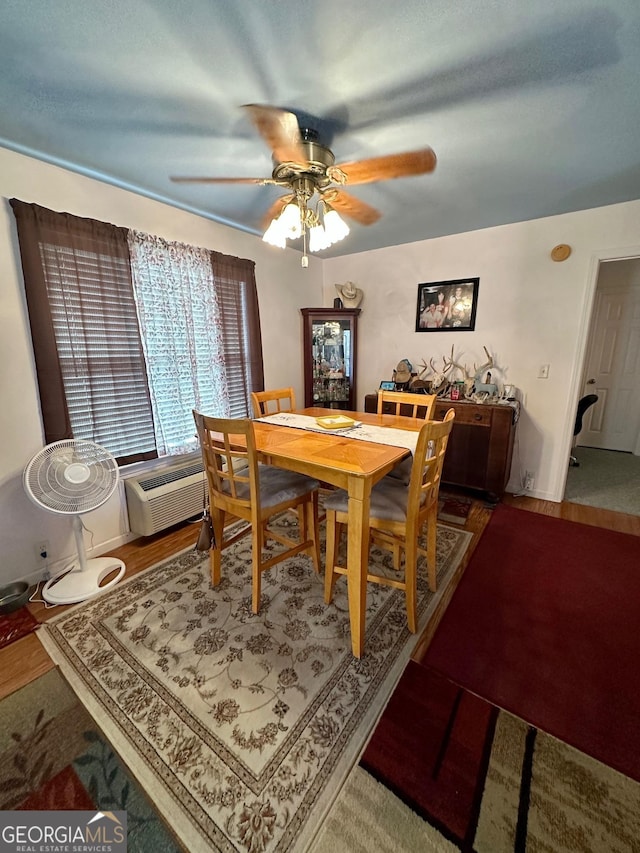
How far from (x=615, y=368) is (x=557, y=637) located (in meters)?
4.03

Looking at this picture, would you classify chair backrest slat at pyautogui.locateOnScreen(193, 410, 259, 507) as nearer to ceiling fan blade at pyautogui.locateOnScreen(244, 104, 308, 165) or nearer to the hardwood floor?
the hardwood floor

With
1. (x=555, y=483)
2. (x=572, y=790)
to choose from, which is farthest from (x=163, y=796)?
(x=555, y=483)

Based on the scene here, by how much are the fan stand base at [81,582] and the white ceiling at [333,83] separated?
2321mm

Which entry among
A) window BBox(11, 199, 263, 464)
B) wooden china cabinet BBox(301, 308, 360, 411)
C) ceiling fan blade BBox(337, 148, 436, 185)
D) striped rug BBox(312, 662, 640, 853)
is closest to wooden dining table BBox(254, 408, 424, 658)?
striped rug BBox(312, 662, 640, 853)

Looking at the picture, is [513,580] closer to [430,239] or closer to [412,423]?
[412,423]

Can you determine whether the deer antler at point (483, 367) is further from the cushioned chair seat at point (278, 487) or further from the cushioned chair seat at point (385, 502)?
the cushioned chair seat at point (278, 487)

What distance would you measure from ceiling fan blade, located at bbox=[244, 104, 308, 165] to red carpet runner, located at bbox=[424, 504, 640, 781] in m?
2.23

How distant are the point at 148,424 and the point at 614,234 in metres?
3.69

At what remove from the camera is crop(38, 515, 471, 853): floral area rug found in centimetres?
101

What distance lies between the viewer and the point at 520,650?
5.02 ft

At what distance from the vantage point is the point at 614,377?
4.19 metres

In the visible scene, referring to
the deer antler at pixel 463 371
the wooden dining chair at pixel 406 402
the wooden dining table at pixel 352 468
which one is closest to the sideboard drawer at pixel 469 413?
the deer antler at pixel 463 371

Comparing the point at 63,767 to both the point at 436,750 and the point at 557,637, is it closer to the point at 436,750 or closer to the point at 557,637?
the point at 436,750

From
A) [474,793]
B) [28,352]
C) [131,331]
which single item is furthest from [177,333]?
[474,793]
